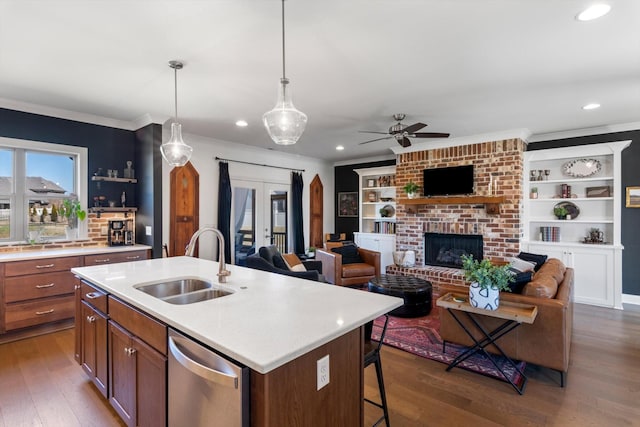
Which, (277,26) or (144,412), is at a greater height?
(277,26)

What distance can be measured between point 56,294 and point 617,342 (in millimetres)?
5995

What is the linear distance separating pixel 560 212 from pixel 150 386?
5.91 metres

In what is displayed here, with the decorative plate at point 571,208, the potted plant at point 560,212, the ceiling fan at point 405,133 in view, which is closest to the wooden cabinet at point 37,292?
the ceiling fan at point 405,133

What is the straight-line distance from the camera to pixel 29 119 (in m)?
3.84

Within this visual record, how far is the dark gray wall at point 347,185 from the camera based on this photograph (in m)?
A: 7.67

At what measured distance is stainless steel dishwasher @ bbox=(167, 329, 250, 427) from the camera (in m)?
1.15

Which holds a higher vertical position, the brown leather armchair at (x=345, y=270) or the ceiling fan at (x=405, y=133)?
the ceiling fan at (x=405, y=133)

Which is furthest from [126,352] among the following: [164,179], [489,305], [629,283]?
[629,283]

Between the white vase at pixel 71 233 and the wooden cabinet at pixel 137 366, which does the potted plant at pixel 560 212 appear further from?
the white vase at pixel 71 233

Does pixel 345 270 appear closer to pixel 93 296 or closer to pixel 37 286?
pixel 93 296

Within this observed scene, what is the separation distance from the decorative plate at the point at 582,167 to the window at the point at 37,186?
7046 mm

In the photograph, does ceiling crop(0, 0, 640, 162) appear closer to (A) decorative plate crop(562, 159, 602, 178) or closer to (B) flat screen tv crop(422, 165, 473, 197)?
(A) decorative plate crop(562, 159, 602, 178)

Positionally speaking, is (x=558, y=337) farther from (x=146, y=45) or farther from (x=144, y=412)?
(x=146, y=45)

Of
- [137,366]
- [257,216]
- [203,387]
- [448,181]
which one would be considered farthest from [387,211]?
[203,387]
